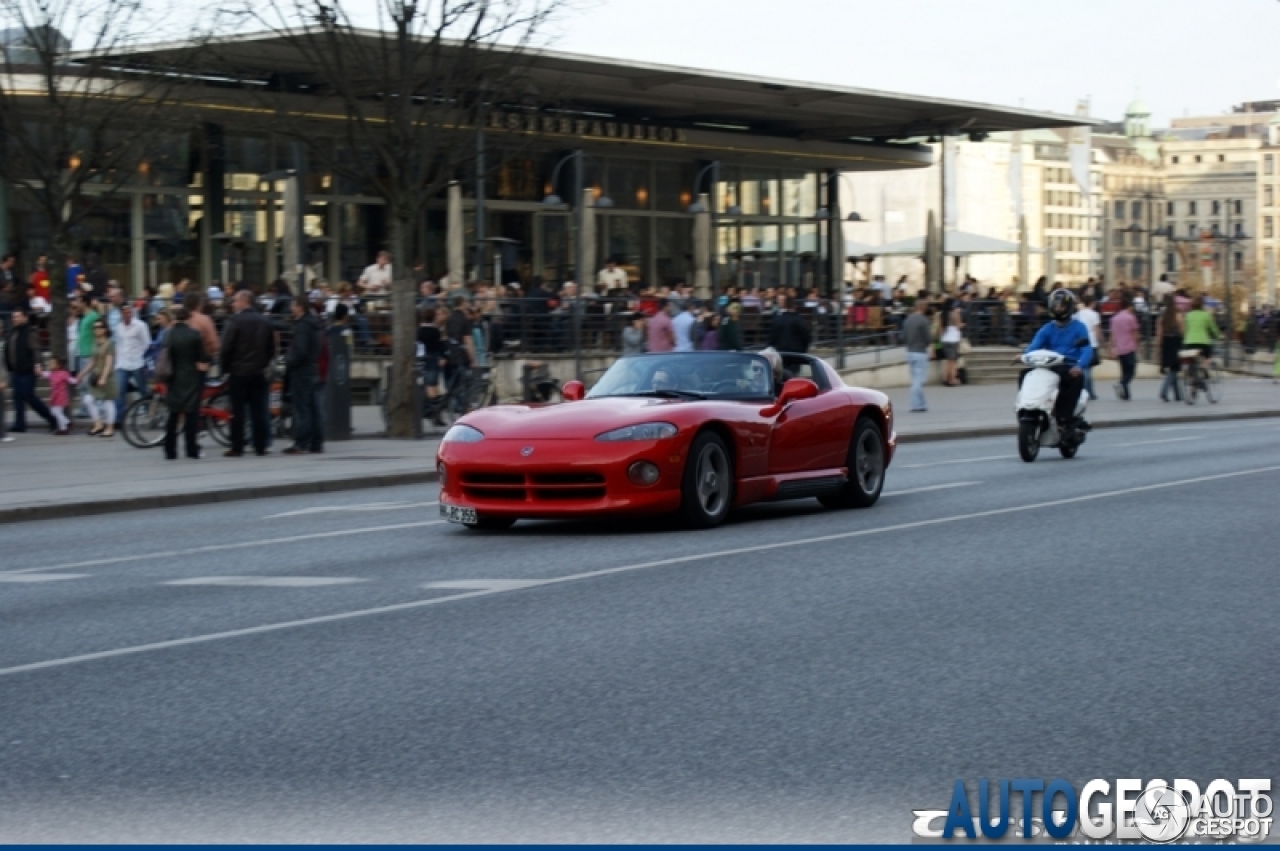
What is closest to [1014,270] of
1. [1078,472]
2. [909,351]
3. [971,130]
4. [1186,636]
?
[971,130]

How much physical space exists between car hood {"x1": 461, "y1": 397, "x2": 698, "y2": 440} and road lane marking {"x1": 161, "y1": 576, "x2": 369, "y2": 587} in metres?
2.57

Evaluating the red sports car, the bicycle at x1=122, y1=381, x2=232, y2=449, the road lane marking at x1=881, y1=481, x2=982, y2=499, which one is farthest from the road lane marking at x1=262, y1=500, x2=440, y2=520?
the bicycle at x1=122, y1=381, x2=232, y2=449

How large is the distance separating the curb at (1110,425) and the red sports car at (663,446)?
491 inches

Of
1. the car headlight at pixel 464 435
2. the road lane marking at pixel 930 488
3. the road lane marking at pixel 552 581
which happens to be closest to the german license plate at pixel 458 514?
the car headlight at pixel 464 435

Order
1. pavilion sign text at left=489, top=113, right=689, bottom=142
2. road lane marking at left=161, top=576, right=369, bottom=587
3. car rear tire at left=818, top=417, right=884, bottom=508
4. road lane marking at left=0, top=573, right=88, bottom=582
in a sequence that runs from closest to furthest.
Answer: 1. road lane marking at left=161, top=576, right=369, bottom=587
2. road lane marking at left=0, top=573, right=88, bottom=582
3. car rear tire at left=818, top=417, right=884, bottom=508
4. pavilion sign text at left=489, top=113, right=689, bottom=142

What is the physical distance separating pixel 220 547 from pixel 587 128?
38.9 metres

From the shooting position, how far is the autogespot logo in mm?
5602

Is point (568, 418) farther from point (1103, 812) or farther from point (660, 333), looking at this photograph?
point (660, 333)

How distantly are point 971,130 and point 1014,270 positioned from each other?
129 m

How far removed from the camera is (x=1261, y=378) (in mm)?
56438

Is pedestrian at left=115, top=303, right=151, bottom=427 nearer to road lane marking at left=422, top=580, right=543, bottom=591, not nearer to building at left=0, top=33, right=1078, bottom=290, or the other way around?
building at left=0, top=33, right=1078, bottom=290

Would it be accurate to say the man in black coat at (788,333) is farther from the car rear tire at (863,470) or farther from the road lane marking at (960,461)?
the car rear tire at (863,470)

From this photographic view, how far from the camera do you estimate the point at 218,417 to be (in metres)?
25.6

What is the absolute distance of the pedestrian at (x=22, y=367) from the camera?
27.7 metres
